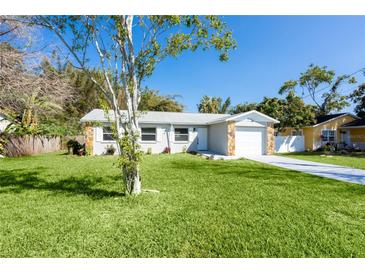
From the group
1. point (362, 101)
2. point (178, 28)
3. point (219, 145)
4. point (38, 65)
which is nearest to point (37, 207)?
point (178, 28)

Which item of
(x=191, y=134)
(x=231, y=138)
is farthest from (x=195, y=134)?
(x=231, y=138)

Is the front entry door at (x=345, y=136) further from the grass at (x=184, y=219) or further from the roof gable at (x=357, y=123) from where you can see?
the grass at (x=184, y=219)

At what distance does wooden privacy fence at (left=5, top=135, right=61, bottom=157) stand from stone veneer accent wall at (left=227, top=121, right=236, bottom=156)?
13.9 meters

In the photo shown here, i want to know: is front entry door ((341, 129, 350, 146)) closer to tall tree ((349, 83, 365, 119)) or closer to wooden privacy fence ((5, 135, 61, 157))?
tall tree ((349, 83, 365, 119))

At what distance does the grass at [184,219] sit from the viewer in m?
3.02

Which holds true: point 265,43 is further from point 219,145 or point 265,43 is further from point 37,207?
point 37,207

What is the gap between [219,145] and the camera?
16375mm

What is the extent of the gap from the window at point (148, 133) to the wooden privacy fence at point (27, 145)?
7462mm

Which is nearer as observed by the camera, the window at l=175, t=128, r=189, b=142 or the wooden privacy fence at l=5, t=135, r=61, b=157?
the wooden privacy fence at l=5, t=135, r=61, b=157

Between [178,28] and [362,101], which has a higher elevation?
[362,101]

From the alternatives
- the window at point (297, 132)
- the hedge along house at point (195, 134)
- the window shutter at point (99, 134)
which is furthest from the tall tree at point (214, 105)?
the window shutter at point (99, 134)

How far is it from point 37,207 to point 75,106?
84.1ft

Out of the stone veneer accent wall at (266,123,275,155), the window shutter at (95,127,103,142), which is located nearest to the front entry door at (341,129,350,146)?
the stone veneer accent wall at (266,123,275,155)

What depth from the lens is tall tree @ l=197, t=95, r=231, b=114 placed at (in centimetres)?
3788
